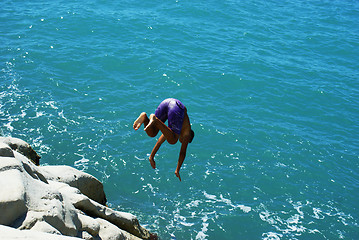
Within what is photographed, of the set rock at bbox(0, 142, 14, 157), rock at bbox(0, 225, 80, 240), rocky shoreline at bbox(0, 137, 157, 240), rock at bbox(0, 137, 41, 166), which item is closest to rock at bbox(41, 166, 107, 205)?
rocky shoreline at bbox(0, 137, 157, 240)

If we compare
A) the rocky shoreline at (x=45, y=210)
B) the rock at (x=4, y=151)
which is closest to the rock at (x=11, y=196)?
the rocky shoreline at (x=45, y=210)

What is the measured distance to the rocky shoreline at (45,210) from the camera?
8.23 meters

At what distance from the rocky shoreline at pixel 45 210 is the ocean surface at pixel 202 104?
15.5ft

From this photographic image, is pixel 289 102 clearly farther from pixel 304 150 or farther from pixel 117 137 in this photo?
pixel 117 137

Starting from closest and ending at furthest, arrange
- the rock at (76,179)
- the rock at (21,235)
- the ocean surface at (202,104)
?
the rock at (21,235)
the rock at (76,179)
the ocean surface at (202,104)

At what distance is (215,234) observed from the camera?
16.7 meters

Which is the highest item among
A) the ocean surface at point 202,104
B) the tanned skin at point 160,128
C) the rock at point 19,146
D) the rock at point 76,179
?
the tanned skin at point 160,128

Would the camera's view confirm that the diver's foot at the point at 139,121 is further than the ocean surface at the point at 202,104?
No

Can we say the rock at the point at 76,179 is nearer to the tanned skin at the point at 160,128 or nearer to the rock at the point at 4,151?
the rock at the point at 4,151

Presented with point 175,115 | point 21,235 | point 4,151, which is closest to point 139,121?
point 175,115

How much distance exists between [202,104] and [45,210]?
55.2 feet

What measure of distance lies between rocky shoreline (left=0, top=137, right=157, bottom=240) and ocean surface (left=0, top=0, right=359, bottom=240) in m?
4.72

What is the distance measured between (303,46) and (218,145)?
15.2 metres

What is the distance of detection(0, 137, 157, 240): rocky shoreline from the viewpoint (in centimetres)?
823
